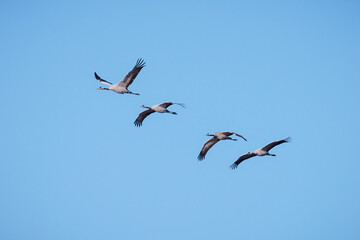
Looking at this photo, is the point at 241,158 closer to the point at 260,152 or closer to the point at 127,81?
the point at 260,152

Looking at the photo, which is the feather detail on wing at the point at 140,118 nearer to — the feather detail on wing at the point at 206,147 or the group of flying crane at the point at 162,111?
the group of flying crane at the point at 162,111

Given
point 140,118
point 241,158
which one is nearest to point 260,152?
point 241,158

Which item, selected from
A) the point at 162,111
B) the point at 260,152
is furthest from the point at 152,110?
the point at 260,152

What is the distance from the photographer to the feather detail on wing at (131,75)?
36.3 metres

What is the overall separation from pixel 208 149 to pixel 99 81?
340 inches

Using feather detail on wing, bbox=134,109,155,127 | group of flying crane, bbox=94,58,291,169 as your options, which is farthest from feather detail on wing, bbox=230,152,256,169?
feather detail on wing, bbox=134,109,155,127

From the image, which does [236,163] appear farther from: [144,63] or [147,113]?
[144,63]

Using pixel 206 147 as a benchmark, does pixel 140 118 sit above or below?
above

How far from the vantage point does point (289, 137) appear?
3509cm

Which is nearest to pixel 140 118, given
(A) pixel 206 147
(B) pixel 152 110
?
(B) pixel 152 110

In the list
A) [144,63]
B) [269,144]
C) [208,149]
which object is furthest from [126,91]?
[269,144]

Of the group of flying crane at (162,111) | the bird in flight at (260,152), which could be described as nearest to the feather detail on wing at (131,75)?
the group of flying crane at (162,111)

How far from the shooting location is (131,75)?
122ft

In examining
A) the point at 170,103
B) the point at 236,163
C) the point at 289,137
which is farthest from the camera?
the point at 236,163
